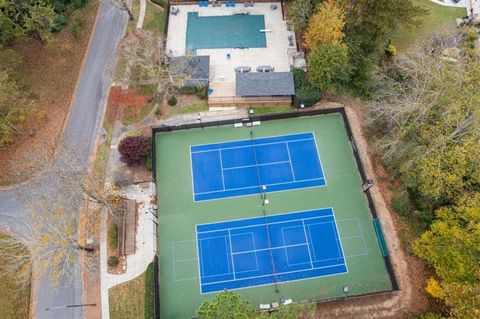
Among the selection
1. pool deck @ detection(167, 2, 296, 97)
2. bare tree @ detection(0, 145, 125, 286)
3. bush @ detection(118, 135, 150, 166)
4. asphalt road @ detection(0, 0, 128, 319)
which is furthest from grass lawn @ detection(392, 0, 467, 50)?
bare tree @ detection(0, 145, 125, 286)

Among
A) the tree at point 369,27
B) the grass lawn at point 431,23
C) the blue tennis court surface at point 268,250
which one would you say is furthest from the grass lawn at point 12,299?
the grass lawn at point 431,23

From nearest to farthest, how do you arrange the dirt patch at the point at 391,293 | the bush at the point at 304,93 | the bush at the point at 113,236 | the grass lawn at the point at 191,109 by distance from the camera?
the dirt patch at the point at 391,293 → the bush at the point at 113,236 → the bush at the point at 304,93 → the grass lawn at the point at 191,109

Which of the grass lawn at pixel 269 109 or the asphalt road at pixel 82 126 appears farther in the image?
the grass lawn at pixel 269 109

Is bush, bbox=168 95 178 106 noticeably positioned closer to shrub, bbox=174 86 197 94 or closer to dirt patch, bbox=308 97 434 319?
shrub, bbox=174 86 197 94

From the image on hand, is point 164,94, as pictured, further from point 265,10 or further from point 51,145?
point 265,10

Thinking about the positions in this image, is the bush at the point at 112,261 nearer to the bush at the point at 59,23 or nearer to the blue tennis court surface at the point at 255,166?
the blue tennis court surface at the point at 255,166
